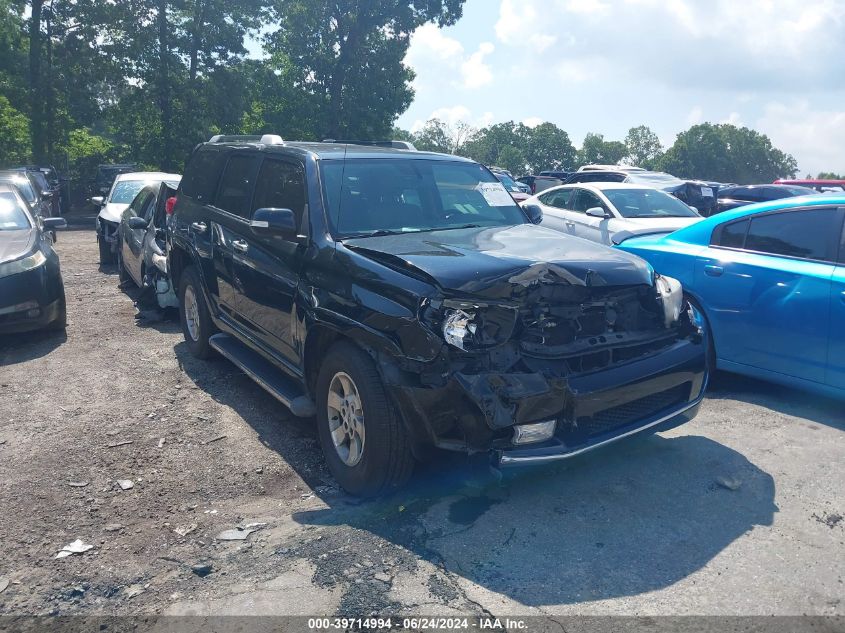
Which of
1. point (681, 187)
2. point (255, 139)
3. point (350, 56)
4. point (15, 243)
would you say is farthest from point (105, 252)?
point (350, 56)

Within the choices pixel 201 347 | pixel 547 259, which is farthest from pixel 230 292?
pixel 547 259

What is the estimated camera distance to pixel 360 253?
438cm

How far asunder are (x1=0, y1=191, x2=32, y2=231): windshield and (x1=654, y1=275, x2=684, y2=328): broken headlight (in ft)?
23.3

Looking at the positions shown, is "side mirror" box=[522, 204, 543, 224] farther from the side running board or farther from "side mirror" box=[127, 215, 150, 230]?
"side mirror" box=[127, 215, 150, 230]

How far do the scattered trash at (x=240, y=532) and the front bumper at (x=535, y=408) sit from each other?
42.0 inches

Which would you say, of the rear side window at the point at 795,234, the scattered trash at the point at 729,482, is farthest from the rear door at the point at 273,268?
the rear side window at the point at 795,234

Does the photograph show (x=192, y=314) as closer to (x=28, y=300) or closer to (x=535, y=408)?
(x=28, y=300)

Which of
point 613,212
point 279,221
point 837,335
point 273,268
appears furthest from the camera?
point 613,212

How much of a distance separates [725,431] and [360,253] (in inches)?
112

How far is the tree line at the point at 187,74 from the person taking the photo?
30953 mm

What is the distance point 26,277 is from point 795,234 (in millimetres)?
7127

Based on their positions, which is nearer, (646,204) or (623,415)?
(623,415)

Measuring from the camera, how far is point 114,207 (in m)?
13.5

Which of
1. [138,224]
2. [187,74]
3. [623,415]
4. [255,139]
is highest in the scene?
[187,74]
